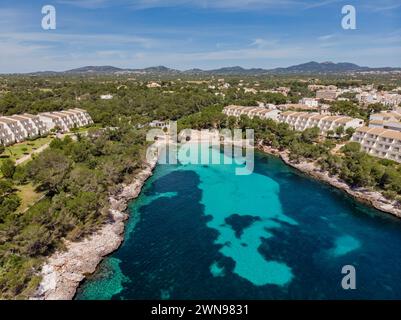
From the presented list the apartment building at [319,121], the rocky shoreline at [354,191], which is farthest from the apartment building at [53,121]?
the apartment building at [319,121]

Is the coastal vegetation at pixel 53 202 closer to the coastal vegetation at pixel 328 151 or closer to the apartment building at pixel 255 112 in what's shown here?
the coastal vegetation at pixel 328 151

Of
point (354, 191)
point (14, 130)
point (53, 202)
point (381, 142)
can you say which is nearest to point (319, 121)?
point (381, 142)

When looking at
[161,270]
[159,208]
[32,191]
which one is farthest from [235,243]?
[32,191]

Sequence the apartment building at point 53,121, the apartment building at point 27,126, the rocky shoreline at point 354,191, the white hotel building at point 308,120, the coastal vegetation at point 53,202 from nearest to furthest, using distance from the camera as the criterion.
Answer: the coastal vegetation at point 53,202
the rocky shoreline at point 354,191
the apartment building at point 27,126
the apartment building at point 53,121
the white hotel building at point 308,120

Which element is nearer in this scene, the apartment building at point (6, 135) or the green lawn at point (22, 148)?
the green lawn at point (22, 148)

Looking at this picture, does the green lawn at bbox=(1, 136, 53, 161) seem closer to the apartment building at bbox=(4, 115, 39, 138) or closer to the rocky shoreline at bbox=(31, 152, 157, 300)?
the apartment building at bbox=(4, 115, 39, 138)

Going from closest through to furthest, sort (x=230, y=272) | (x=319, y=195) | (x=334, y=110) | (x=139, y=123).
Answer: (x=230, y=272) < (x=319, y=195) < (x=139, y=123) < (x=334, y=110)

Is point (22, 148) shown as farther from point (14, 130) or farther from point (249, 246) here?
point (249, 246)

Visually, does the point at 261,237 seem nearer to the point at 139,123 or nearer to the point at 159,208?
the point at 159,208

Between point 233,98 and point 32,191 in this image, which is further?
point 233,98
